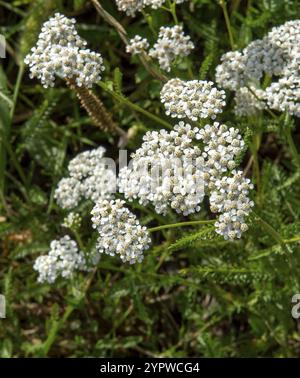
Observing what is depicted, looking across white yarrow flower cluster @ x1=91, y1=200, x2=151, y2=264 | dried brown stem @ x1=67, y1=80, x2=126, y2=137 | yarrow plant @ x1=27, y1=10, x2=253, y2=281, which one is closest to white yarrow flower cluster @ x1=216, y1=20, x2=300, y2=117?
yarrow plant @ x1=27, y1=10, x2=253, y2=281

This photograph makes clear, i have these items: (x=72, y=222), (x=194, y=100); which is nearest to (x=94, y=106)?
(x=72, y=222)

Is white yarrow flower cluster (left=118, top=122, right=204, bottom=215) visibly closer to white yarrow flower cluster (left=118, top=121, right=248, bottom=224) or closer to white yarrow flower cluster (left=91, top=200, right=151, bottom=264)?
white yarrow flower cluster (left=118, top=121, right=248, bottom=224)

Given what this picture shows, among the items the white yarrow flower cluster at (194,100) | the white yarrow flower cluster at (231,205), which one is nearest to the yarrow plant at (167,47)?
the white yarrow flower cluster at (194,100)

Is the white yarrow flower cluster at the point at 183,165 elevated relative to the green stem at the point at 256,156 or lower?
lower

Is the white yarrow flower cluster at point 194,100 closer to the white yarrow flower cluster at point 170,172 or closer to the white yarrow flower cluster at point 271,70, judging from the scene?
the white yarrow flower cluster at point 170,172
